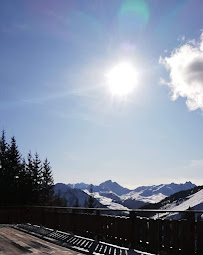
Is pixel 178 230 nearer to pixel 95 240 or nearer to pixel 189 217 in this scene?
pixel 189 217

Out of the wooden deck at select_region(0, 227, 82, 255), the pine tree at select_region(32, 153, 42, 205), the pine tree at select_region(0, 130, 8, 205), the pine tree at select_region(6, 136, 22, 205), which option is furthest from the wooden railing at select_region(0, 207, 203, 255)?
the pine tree at select_region(32, 153, 42, 205)

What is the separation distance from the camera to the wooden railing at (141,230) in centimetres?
659

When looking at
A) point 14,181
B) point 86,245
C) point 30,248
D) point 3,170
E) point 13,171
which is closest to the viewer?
point 30,248

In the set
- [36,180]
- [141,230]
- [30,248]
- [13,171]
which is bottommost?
[30,248]

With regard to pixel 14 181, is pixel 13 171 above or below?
above

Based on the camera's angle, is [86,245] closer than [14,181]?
Yes

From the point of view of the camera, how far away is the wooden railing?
6.59 metres

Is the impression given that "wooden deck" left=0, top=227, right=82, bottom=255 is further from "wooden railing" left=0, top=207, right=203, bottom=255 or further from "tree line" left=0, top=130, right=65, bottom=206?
"tree line" left=0, top=130, right=65, bottom=206

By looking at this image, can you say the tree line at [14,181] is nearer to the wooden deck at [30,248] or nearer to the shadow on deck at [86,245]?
the shadow on deck at [86,245]

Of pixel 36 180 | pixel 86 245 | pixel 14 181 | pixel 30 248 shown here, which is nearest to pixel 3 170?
pixel 14 181

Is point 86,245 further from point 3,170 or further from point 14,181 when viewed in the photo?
point 3,170

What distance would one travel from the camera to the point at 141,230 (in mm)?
8055

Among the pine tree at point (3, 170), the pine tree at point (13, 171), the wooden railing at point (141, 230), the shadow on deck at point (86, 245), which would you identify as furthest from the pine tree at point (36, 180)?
the shadow on deck at point (86, 245)

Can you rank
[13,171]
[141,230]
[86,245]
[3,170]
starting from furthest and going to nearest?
[13,171]
[3,170]
[86,245]
[141,230]
